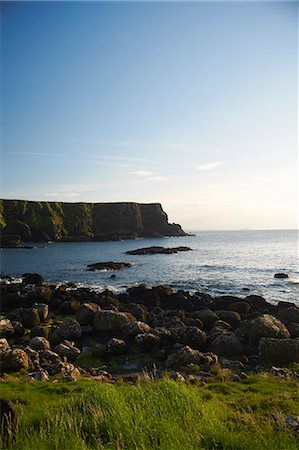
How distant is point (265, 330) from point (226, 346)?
2.66 m

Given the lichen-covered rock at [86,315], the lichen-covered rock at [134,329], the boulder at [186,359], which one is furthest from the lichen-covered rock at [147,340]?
the lichen-covered rock at [86,315]

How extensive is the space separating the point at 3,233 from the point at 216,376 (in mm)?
123206

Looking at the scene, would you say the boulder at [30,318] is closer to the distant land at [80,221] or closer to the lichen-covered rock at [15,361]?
the lichen-covered rock at [15,361]

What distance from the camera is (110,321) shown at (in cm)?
2005

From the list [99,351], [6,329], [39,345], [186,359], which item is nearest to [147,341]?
[99,351]

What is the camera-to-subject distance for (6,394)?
926 centimetres

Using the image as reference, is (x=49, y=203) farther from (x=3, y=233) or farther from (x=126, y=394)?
(x=126, y=394)

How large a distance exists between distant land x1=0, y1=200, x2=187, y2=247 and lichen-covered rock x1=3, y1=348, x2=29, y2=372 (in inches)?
4044

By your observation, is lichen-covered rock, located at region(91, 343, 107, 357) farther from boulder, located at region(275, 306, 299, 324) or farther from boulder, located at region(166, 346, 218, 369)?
boulder, located at region(275, 306, 299, 324)

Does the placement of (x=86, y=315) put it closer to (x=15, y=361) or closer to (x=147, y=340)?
(x=147, y=340)

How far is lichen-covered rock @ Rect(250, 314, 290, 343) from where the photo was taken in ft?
57.7

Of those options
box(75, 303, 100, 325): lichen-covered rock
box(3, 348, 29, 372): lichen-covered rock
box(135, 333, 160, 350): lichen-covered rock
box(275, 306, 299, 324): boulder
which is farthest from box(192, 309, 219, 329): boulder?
box(3, 348, 29, 372): lichen-covered rock

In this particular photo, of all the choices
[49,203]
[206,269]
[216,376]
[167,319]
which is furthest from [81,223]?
[216,376]

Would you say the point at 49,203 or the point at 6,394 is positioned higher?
the point at 49,203
